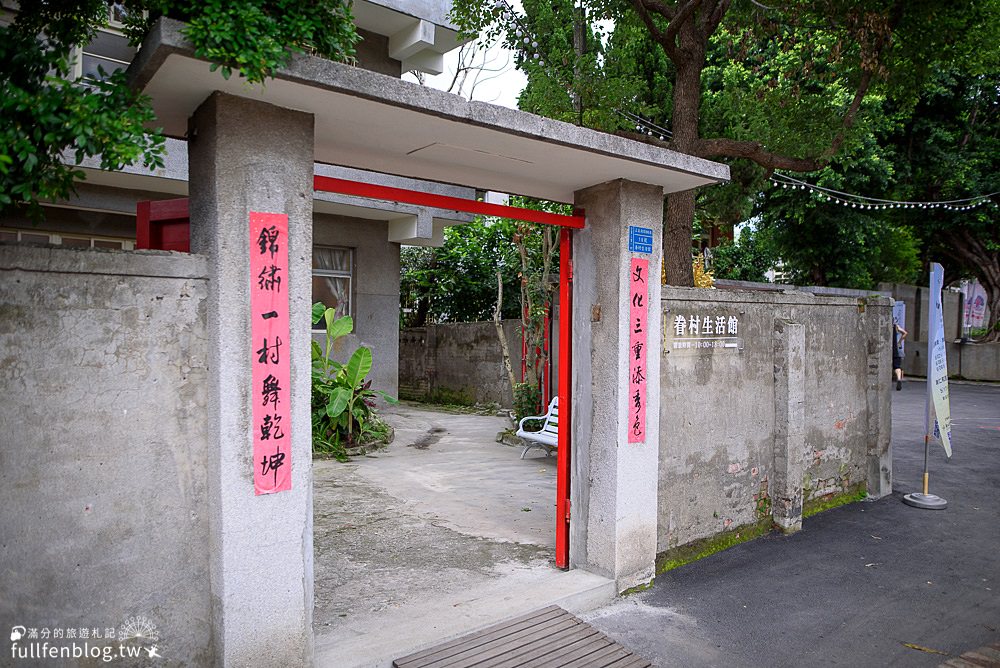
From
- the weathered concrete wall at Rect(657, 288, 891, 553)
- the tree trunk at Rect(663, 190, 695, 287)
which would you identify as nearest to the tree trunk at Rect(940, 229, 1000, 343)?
the weathered concrete wall at Rect(657, 288, 891, 553)

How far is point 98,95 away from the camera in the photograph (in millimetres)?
2533

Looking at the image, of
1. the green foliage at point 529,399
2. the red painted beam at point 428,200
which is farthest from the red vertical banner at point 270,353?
the green foliage at point 529,399

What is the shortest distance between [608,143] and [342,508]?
4295 millimetres

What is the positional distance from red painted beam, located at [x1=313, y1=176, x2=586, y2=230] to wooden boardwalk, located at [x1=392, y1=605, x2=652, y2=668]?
251 cm

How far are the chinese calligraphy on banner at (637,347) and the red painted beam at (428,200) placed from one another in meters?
0.56

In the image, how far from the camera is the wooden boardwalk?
11.8ft

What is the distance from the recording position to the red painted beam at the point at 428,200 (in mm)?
3660

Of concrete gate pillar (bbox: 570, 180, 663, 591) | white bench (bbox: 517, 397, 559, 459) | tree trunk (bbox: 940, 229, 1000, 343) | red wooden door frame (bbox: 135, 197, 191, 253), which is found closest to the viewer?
red wooden door frame (bbox: 135, 197, 191, 253)

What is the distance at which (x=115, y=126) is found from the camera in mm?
2469

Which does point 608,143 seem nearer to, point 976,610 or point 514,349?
point 976,610

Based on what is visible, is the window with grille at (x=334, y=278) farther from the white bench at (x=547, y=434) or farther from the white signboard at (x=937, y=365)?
the white signboard at (x=937, y=365)

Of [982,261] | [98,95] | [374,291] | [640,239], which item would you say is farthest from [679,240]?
[982,261]

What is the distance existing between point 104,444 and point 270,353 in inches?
30.8

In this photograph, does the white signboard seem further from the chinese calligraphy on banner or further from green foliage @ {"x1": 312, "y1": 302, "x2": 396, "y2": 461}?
green foliage @ {"x1": 312, "y1": 302, "x2": 396, "y2": 461}
